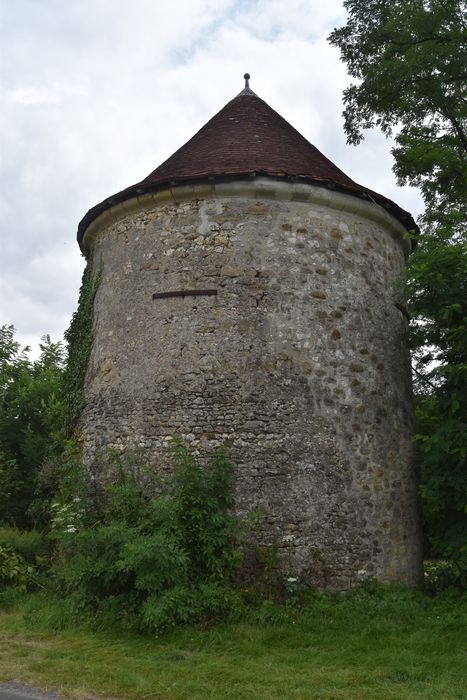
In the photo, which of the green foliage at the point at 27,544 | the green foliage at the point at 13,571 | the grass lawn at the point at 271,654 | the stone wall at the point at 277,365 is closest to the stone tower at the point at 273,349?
the stone wall at the point at 277,365

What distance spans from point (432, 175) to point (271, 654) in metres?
9.38

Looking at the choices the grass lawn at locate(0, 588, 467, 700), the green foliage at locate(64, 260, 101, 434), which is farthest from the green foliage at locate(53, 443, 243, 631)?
the green foliage at locate(64, 260, 101, 434)

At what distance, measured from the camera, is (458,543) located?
727cm

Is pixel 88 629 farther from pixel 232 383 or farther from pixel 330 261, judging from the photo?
pixel 330 261

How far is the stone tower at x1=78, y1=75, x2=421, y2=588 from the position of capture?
7.38 metres

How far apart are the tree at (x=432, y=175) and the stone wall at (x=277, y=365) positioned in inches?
25.4

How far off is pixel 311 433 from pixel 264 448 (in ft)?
2.08

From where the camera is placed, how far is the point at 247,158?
8664mm

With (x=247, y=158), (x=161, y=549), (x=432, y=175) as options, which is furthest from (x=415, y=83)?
(x=161, y=549)

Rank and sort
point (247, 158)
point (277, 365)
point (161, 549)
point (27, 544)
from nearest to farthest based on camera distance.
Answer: point (161, 549) → point (277, 365) → point (247, 158) → point (27, 544)

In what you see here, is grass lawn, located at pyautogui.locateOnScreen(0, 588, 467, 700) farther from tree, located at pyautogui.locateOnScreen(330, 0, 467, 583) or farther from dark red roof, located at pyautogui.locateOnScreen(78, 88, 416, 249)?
dark red roof, located at pyautogui.locateOnScreen(78, 88, 416, 249)

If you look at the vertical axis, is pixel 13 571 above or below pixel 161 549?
below

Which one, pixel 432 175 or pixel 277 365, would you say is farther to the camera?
pixel 432 175

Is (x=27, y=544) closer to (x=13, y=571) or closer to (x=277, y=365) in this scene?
(x=13, y=571)
